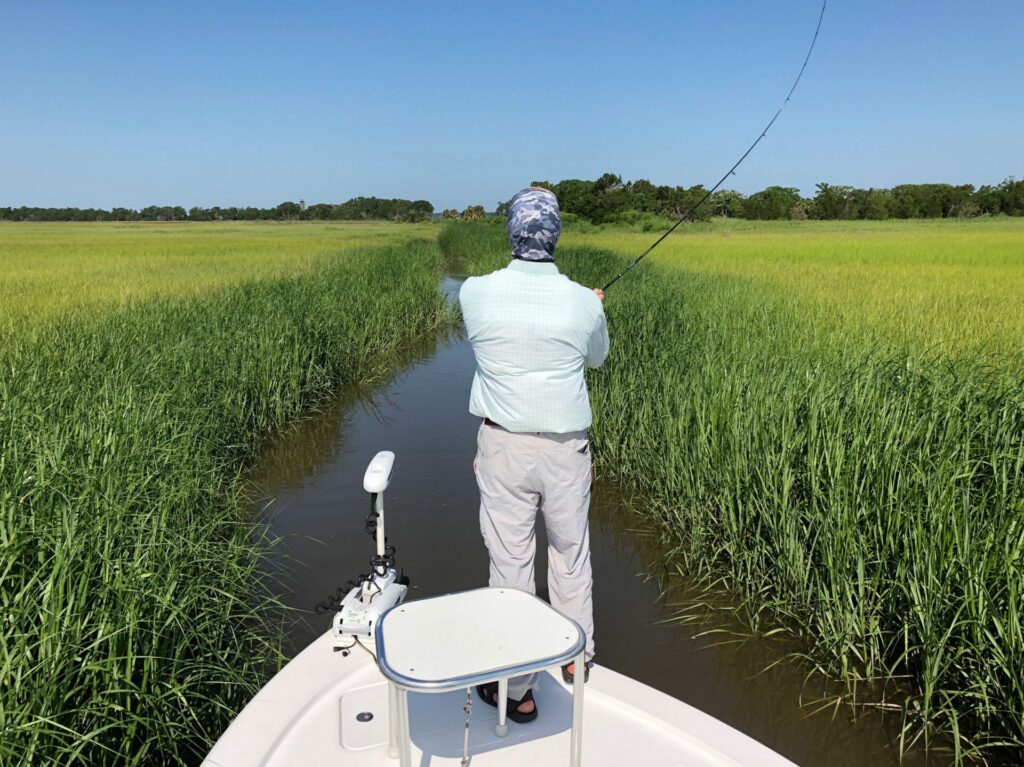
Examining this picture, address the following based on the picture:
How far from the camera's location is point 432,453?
5.85 meters

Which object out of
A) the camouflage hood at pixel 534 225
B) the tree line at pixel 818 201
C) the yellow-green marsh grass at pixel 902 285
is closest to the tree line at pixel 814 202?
the tree line at pixel 818 201

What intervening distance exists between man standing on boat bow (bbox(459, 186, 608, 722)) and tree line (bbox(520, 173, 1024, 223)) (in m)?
43.8

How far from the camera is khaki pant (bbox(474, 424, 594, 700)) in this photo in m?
2.04

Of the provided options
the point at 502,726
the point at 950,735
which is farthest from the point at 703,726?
the point at 950,735

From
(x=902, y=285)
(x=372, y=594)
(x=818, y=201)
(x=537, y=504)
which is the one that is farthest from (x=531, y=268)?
(x=818, y=201)

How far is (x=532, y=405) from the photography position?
→ 77.8 inches

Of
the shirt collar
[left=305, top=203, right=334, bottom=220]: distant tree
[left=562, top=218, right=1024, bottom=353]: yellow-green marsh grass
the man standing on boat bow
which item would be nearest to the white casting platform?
the man standing on boat bow

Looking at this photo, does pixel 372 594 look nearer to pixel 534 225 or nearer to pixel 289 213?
pixel 534 225

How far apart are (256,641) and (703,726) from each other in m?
2.16

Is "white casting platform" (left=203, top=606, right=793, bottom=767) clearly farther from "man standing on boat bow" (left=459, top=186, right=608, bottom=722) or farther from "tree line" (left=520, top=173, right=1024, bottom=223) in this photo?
"tree line" (left=520, top=173, right=1024, bottom=223)

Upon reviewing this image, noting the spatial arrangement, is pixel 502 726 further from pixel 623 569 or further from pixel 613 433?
pixel 613 433

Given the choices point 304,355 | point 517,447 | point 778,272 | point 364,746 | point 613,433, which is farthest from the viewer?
point 778,272

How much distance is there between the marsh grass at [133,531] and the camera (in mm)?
1797

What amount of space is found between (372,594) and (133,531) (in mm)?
1182
